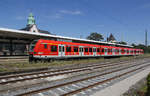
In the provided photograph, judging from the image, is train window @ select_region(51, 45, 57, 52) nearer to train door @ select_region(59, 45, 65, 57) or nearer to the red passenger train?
the red passenger train

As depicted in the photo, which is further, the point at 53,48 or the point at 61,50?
the point at 61,50

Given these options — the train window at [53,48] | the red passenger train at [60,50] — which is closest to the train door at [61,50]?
the red passenger train at [60,50]

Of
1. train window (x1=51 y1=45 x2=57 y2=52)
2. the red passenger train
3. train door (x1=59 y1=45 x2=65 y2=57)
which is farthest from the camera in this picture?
train door (x1=59 y1=45 x2=65 y2=57)

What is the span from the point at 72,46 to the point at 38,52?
6.64 metres

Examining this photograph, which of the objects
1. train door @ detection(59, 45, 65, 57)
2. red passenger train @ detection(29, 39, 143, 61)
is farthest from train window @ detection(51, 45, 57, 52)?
train door @ detection(59, 45, 65, 57)

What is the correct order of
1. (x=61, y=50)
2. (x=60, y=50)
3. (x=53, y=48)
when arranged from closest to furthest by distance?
1. (x=53, y=48)
2. (x=60, y=50)
3. (x=61, y=50)

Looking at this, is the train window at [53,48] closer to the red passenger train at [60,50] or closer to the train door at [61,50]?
the red passenger train at [60,50]

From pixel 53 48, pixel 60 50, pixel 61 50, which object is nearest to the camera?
pixel 53 48

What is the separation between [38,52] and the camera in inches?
692

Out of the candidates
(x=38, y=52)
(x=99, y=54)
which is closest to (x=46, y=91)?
(x=38, y=52)

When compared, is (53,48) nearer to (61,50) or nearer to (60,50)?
(60,50)

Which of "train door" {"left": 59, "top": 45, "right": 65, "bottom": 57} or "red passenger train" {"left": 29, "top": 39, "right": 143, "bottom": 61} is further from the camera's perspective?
"train door" {"left": 59, "top": 45, "right": 65, "bottom": 57}

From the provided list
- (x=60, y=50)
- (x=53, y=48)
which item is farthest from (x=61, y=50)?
(x=53, y=48)

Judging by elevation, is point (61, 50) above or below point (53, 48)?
below
